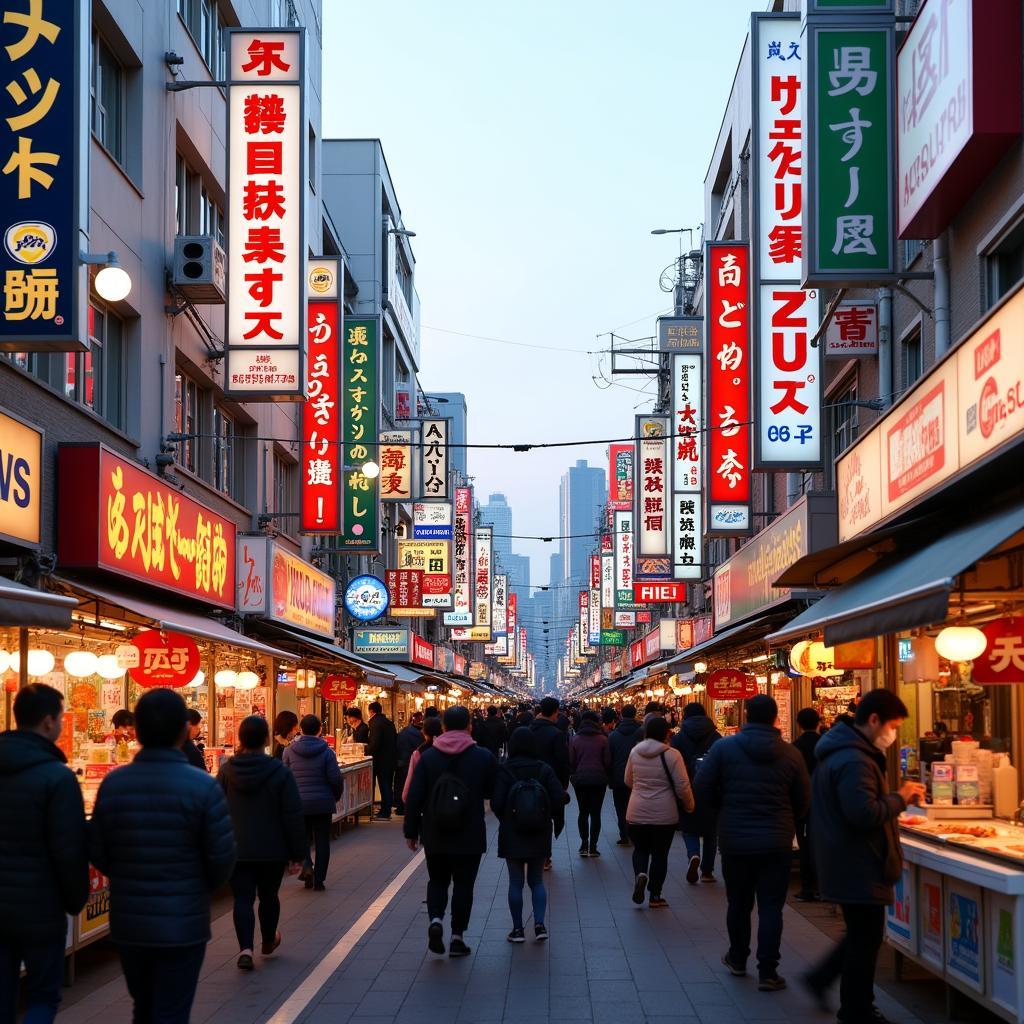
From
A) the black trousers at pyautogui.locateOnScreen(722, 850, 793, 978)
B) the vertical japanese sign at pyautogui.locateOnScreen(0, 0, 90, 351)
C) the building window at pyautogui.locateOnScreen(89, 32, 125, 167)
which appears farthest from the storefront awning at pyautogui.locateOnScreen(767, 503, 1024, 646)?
the building window at pyautogui.locateOnScreen(89, 32, 125, 167)

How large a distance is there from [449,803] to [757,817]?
7.68ft

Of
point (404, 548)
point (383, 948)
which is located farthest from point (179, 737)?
point (404, 548)

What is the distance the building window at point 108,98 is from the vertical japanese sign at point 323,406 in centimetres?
727

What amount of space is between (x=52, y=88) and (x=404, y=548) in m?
36.7

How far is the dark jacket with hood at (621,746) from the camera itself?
19.7 metres

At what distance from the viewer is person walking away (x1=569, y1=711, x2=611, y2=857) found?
63.4 feet

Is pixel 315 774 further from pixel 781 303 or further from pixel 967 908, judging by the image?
pixel 781 303

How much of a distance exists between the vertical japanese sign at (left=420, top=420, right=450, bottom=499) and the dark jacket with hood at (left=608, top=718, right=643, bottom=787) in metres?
19.7

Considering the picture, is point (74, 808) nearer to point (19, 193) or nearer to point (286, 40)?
point (19, 193)

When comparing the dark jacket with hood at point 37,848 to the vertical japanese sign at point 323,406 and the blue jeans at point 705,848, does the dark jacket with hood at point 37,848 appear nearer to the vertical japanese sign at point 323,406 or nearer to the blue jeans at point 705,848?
the blue jeans at point 705,848

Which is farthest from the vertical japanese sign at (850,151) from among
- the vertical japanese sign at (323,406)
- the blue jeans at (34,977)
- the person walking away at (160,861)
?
the vertical japanese sign at (323,406)

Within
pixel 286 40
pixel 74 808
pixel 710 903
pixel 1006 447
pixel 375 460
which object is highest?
pixel 286 40

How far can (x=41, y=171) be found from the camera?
40.0 feet

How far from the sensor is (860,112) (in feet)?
47.1
